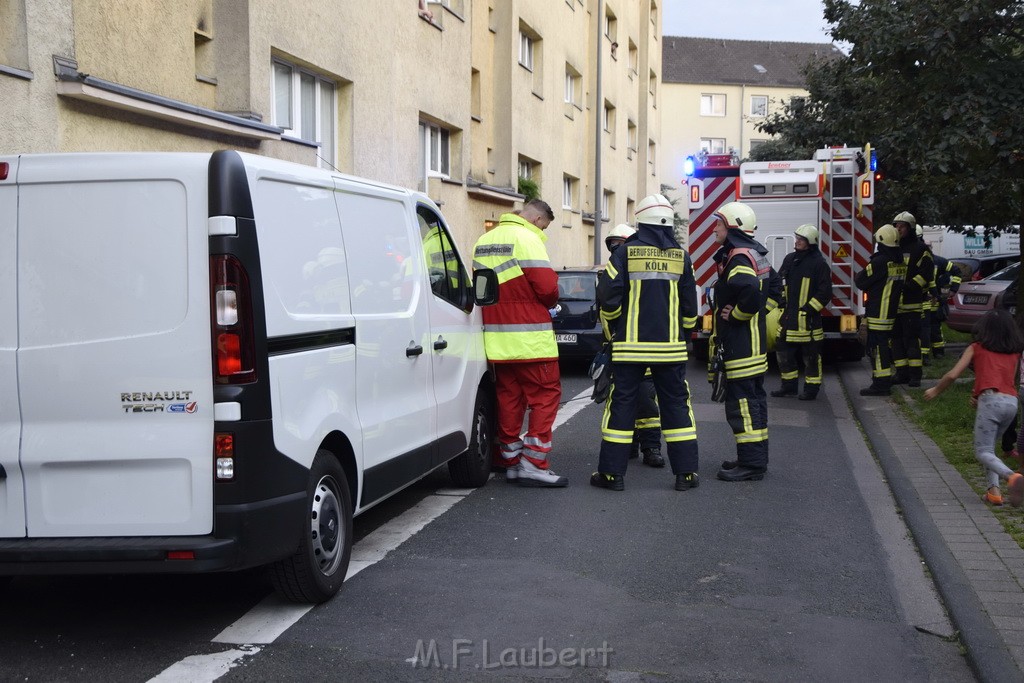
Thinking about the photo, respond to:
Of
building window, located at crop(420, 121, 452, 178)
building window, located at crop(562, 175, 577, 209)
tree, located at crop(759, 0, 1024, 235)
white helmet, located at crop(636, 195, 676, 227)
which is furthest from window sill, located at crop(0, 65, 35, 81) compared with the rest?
building window, located at crop(562, 175, 577, 209)

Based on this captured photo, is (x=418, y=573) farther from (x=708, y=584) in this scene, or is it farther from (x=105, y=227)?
(x=105, y=227)

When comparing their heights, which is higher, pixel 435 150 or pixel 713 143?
pixel 713 143

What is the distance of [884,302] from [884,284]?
22cm

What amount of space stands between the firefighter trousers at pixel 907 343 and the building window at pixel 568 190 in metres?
18.3

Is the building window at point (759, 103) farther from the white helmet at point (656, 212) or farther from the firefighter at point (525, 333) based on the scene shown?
the firefighter at point (525, 333)

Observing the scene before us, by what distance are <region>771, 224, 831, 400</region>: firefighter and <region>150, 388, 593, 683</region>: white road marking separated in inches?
257

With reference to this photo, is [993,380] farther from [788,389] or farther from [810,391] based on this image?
[788,389]

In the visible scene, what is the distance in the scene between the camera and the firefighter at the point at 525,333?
25.1ft

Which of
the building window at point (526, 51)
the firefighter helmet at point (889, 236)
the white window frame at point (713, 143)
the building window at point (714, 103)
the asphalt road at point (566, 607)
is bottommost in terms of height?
the asphalt road at point (566, 607)

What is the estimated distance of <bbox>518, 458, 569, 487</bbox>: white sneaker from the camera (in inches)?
305

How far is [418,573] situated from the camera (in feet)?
18.3

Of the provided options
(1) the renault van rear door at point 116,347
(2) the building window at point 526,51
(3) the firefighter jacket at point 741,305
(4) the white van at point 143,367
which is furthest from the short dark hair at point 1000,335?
(2) the building window at point 526,51

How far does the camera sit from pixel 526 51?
27.0 m

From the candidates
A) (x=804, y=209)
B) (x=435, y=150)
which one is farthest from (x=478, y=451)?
(x=435, y=150)
